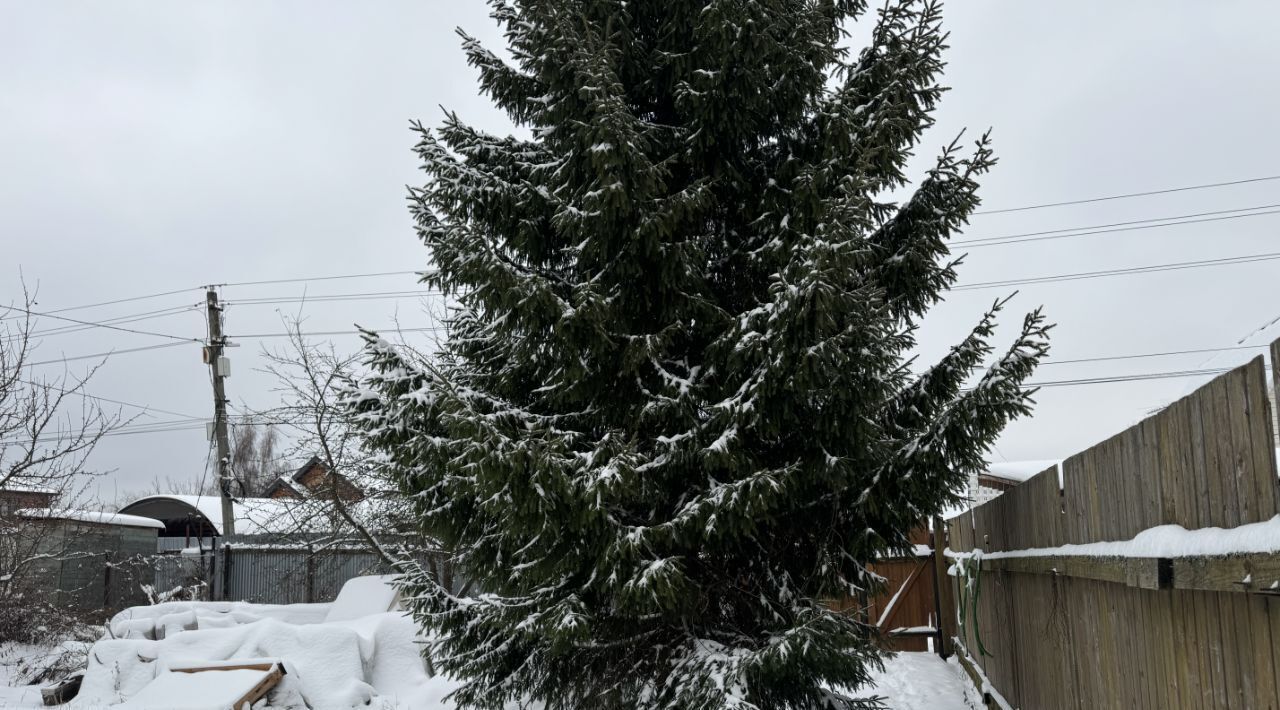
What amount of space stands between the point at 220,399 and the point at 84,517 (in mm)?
3452

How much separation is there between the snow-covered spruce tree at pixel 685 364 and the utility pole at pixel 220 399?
14399 mm

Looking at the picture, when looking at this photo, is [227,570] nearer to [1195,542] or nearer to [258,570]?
[258,570]

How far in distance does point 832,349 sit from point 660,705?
87.8 inches

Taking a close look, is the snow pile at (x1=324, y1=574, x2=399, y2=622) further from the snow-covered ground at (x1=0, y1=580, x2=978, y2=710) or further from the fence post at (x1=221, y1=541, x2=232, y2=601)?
the fence post at (x1=221, y1=541, x2=232, y2=601)

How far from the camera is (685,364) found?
5457mm

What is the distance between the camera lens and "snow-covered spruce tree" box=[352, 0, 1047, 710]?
15.5 feet

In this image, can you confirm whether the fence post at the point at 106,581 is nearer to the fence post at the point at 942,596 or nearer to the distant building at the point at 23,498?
the distant building at the point at 23,498

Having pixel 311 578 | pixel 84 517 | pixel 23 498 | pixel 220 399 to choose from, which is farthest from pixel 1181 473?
pixel 220 399

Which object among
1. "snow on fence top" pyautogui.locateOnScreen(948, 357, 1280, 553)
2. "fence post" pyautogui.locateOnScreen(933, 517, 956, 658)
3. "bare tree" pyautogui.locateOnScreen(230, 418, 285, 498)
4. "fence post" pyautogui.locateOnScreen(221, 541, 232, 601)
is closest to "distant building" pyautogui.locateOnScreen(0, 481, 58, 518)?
"fence post" pyautogui.locateOnScreen(221, 541, 232, 601)

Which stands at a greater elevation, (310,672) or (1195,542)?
(1195,542)

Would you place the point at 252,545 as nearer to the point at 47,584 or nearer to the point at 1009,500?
the point at 47,584

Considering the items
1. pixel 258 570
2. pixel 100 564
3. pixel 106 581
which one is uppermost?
pixel 100 564

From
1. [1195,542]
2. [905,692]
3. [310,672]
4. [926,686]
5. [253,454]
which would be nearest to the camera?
[1195,542]

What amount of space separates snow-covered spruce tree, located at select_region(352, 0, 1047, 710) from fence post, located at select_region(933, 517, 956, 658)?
5.88 m
